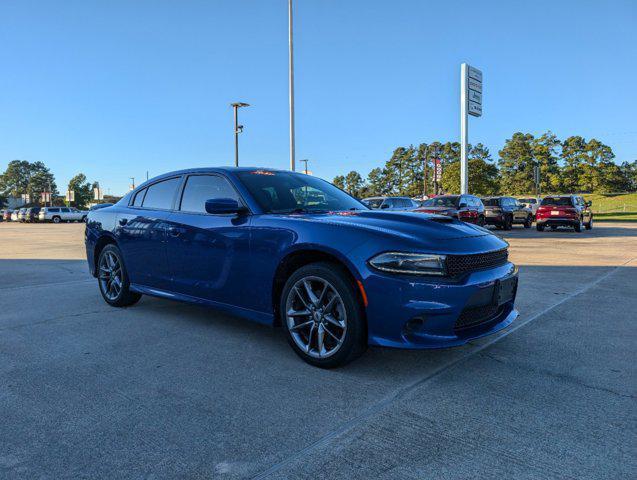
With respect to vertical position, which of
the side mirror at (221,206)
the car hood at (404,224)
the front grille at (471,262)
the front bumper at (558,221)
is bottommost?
the front bumper at (558,221)

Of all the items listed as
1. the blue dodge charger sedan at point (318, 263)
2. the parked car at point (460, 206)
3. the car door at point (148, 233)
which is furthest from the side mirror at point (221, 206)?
the parked car at point (460, 206)

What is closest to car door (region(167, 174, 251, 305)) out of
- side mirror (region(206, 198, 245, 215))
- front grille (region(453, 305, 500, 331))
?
side mirror (region(206, 198, 245, 215))

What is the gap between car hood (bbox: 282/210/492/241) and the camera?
132 inches

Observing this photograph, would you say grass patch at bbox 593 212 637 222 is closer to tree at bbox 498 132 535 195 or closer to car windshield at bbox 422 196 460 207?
tree at bbox 498 132 535 195

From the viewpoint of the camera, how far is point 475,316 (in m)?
3.36

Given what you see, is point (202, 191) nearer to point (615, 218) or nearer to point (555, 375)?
point (555, 375)

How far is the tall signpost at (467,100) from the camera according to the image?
87.8ft

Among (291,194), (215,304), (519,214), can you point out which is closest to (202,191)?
(291,194)

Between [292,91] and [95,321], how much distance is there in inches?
657

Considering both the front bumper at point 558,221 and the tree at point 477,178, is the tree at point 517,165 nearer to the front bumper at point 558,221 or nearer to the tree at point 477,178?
the tree at point 477,178

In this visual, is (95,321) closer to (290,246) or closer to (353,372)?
(290,246)

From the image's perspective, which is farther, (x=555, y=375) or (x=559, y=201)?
(x=559, y=201)

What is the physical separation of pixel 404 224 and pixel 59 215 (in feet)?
176

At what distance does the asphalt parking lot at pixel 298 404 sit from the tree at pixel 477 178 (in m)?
63.4
